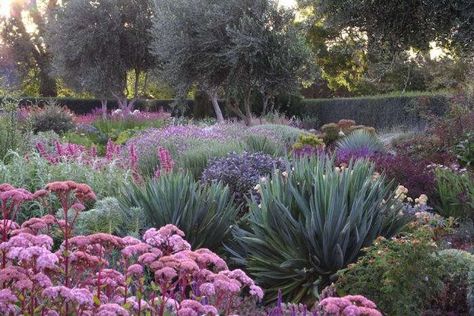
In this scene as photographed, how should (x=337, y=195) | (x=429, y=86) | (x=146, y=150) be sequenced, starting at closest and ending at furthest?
1. (x=337, y=195)
2. (x=146, y=150)
3. (x=429, y=86)

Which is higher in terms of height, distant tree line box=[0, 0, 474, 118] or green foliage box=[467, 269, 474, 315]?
distant tree line box=[0, 0, 474, 118]

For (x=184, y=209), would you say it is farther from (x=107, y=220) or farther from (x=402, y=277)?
(x=402, y=277)

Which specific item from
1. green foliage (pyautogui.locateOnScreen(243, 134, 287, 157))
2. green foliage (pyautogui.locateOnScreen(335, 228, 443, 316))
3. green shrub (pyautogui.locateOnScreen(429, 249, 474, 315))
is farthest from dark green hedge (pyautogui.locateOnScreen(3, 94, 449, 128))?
green foliage (pyautogui.locateOnScreen(335, 228, 443, 316))

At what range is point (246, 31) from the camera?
21203 millimetres

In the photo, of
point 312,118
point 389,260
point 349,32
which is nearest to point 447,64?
point 312,118

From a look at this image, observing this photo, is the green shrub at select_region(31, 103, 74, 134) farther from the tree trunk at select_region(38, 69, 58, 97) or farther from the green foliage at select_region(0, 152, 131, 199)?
the tree trunk at select_region(38, 69, 58, 97)

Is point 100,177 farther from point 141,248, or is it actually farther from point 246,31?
point 246,31

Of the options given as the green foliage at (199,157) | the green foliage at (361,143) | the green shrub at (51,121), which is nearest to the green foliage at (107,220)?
the green foliage at (199,157)

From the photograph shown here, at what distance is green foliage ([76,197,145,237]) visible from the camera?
18.9ft

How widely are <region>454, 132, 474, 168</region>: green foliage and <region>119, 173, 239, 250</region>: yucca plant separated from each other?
26.7 feet

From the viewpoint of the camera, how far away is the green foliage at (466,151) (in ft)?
43.8

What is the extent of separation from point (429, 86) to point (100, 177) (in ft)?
103

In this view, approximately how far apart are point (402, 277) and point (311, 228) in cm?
119

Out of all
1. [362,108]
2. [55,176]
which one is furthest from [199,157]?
[362,108]
